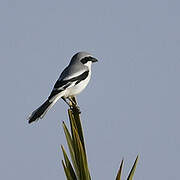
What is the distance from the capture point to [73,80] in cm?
621

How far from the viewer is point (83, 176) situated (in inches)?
98.3

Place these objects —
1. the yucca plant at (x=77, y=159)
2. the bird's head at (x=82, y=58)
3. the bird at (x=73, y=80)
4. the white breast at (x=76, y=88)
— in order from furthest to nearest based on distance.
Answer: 1. the bird's head at (x=82, y=58)
2. the white breast at (x=76, y=88)
3. the bird at (x=73, y=80)
4. the yucca plant at (x=77, y=159)

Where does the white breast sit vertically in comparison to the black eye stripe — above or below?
below

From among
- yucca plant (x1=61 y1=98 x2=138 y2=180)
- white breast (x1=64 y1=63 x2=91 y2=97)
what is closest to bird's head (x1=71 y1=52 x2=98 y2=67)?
white breast (x1=64 y1=63 x2=91 y2=97)

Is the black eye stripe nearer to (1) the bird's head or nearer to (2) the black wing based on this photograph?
(1) the bird's head

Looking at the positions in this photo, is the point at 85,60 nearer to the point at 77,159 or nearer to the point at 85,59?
the point at 85,59

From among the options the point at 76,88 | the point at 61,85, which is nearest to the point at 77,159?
the point at 61,85

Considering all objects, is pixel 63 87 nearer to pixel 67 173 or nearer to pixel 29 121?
pixel 29 121

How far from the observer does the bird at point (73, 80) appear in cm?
598

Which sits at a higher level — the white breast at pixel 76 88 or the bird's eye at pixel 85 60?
the bird's eye at pixel 85 60

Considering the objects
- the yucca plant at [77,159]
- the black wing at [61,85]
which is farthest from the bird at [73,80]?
the yucca plant at [77,159]

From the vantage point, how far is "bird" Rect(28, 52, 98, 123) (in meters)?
5.98

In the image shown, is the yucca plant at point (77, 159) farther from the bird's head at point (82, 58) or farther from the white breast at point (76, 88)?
the bird's head at point (82, 58)

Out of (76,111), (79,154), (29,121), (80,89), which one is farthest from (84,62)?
(79,154)
